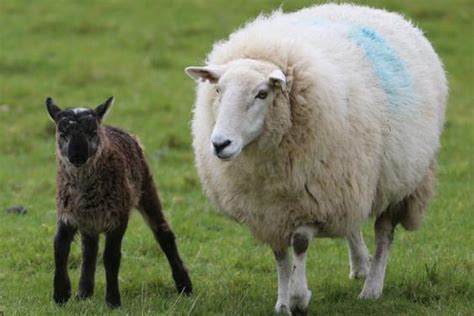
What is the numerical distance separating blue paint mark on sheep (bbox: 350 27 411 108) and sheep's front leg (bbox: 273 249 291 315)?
4.48 ft

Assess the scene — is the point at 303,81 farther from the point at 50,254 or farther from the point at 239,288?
the point at 50,254

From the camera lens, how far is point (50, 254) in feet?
29.1

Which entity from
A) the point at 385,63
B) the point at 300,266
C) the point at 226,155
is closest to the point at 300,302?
the point at 300,266

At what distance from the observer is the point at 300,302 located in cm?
691

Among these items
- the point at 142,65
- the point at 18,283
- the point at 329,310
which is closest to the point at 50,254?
the point at 18,283

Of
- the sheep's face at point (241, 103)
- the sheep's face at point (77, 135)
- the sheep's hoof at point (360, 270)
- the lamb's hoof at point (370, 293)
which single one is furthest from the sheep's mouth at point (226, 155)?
the sheep's hoof at point (360, 270)

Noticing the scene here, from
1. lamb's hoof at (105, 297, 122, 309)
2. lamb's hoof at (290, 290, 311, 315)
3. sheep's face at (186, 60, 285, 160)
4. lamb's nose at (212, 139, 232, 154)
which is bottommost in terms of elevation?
lamb's hoof at (105, 297, 122, 309)

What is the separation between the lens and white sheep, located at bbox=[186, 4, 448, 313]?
6652 mm

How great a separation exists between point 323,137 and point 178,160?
653 cm

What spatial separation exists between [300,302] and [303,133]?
1133 mm

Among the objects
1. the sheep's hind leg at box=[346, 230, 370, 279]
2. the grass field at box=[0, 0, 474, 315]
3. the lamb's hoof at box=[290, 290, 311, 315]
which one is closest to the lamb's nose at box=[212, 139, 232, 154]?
the lamb's hoof at box=[290, 290, 311, 315]

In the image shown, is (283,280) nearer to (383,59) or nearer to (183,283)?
(183,283)

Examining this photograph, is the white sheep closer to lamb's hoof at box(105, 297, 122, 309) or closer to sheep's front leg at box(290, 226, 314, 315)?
sheep's front leg at box(290, 226, 314, 315)

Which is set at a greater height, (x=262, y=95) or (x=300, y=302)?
(x=262, y=95)
